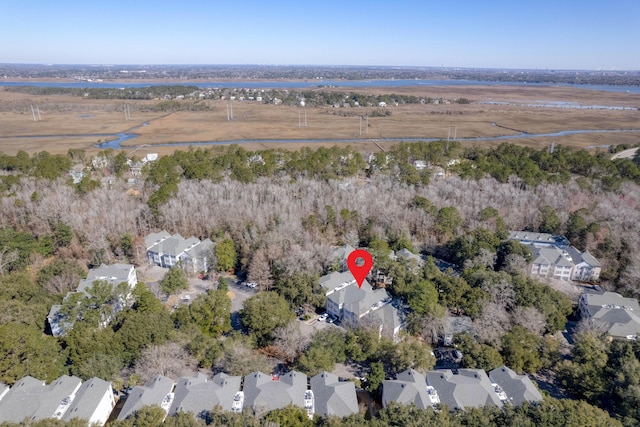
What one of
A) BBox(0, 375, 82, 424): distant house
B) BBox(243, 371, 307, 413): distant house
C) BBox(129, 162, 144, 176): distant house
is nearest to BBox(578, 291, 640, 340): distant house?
BBox(243, 371, 307, 413): distant house

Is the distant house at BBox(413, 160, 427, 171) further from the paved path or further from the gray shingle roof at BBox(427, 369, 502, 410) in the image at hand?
the gray shingle roof at BBox(427, 369, 502, 410)

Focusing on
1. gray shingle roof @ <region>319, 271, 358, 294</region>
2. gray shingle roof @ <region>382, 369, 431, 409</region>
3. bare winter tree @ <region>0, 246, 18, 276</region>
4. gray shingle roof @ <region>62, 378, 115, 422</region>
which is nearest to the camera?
gray shingle roof @ <region>62, 378, 115, 422</region>

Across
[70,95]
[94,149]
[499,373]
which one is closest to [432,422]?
[499,373]

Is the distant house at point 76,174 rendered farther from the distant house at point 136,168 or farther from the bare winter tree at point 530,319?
the bare winter tree at point 530,319

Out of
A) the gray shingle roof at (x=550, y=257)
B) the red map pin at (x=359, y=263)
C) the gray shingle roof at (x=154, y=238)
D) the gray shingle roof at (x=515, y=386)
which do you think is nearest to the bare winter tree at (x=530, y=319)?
the gray shingle roof at (x=515, y=386)

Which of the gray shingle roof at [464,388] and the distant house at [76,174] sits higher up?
the distant house at [76,174]

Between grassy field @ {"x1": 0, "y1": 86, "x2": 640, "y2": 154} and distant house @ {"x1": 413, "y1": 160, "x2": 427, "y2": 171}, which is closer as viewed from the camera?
distant house @ {"x1": 413, "y1": 160, "x2": 427, "y2": 171}
